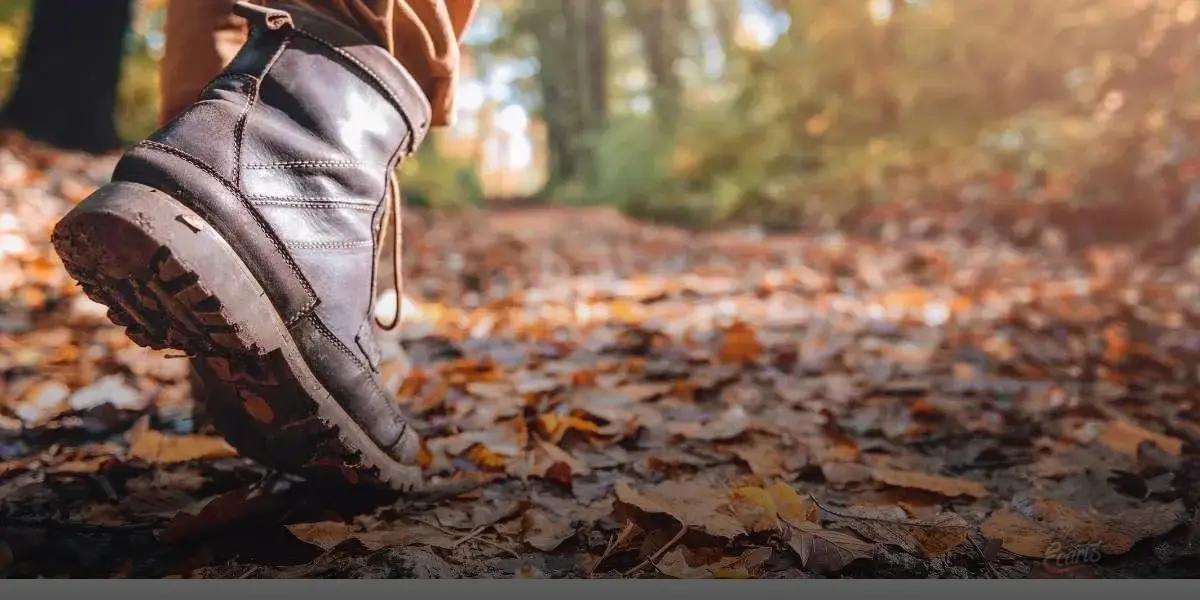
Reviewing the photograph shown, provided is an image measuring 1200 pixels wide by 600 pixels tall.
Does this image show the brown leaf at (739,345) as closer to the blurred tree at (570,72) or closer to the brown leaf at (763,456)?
the brown leaf at (763,456)

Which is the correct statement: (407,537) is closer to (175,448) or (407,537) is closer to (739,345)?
(175,448)

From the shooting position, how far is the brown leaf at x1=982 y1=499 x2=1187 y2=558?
0.85 metres

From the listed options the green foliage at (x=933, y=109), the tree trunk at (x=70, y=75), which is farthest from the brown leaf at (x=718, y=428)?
the tree trunk at (x=70, y=75)

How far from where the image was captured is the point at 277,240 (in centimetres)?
75

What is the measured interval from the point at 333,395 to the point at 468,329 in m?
1.23

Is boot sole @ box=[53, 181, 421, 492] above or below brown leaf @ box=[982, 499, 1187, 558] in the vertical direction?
above

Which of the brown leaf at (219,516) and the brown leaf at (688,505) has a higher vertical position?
the brown leaf at (688,505)

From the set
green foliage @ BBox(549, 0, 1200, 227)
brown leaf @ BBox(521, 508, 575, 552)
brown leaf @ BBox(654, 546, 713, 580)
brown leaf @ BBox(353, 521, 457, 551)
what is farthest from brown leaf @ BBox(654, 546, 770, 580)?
green foliage @ BBox(549, 0, 1200, 227)

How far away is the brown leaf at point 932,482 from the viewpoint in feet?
3.21

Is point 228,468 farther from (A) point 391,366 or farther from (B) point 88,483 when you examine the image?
(A) point 391,366

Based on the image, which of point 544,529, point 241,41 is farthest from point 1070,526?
point 241,41

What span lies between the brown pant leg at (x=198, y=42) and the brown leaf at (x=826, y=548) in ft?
2.64

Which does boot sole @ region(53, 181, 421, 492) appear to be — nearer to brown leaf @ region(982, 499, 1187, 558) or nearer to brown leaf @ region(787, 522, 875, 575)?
brown leaf @ region(787, 522, 875, 575)

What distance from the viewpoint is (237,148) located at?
74 cm
